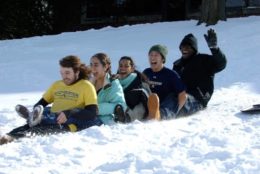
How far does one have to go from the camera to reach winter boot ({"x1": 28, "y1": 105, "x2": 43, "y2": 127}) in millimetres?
6191

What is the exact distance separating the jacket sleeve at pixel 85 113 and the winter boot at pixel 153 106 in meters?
0.87

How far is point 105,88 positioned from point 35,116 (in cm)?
105

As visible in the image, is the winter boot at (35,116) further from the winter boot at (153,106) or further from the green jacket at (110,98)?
the winter boot at (153,106)

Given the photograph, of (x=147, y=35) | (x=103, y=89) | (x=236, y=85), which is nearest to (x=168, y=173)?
(x=103, y=89)

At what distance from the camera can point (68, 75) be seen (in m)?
6.48

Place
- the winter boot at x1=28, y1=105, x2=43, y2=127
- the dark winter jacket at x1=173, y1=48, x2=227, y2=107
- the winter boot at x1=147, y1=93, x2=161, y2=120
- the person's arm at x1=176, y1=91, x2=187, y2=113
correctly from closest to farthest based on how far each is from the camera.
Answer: the winter boot at x1=28, y1=105, x2=43, y2=127 → the winter boot at x1=147, y1=93, x2=161, y2=120 → the person's arm at x1=176, y1=91, x2=187, y2=113 → the dark winter jacket at x1=173, y1=48, x2=227, y2=107

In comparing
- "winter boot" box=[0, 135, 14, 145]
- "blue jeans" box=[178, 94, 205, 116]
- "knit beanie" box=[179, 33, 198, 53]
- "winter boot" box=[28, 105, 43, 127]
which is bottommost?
A: "blue jeans" box=[178, 94, 205, 116]

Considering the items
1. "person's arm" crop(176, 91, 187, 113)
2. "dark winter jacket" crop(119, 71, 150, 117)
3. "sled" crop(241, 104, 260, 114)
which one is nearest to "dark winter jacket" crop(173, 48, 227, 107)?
"person's arm" crop(176, 91, 187, 113)

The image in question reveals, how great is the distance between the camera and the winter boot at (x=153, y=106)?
706 cm

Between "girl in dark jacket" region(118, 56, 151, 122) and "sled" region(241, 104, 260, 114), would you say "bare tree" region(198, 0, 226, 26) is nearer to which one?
"sled" region(241, 104, 260, 114)

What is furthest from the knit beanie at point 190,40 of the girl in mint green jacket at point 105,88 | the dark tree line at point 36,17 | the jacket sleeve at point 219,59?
the dark tree line at point 36,17

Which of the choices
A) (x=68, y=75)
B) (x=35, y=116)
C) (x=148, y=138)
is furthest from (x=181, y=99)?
(x=35, y=116)

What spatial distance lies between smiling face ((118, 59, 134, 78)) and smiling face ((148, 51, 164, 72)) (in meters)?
0.28

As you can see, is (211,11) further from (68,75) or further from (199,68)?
(68,75)
